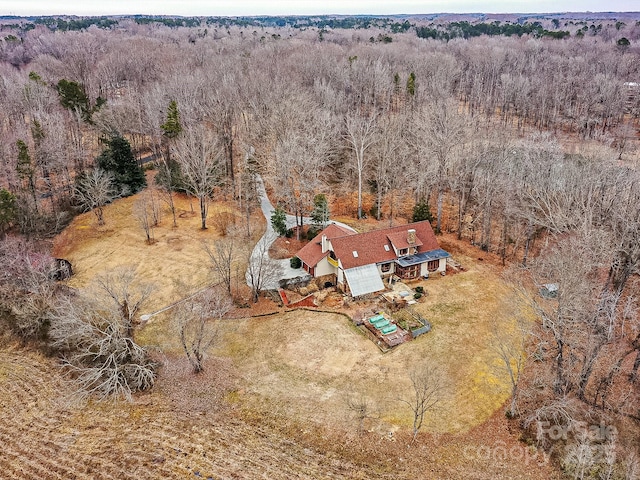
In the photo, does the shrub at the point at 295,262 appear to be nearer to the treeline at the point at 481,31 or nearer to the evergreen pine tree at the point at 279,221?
the evergreen pine tree at the point at 279,221

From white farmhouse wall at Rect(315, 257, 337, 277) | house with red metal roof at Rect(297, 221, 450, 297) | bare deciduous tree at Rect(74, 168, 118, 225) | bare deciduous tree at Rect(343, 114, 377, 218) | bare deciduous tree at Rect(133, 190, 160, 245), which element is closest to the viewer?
house with red metal roof at Rect(297, 221, 450, 297)

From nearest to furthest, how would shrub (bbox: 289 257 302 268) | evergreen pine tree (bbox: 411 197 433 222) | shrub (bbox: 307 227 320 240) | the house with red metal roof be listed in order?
the house with red metal roof → shrub (bbox: 289 257 302 268) → shrub (bbox: 307 227 320 240) → evergreen pine tree (bbox: 411 197 433 222)

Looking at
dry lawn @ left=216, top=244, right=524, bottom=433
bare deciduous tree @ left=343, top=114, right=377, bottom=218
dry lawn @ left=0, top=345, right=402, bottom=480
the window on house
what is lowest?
dry lawn @ left=0, top=345, right=402, bottom=480

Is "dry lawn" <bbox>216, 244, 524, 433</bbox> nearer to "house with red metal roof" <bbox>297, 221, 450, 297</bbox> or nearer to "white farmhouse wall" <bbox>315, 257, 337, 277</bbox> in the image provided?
"house with red metal roof" <bbox>297, 221, 450, 297</bbox>

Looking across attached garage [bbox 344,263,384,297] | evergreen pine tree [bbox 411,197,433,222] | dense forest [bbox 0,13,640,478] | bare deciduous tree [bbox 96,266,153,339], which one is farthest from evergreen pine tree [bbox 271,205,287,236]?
bare deciduous tree [bbox 96,266,153,339]

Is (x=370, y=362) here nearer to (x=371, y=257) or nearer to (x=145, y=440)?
(x=371, y=257)

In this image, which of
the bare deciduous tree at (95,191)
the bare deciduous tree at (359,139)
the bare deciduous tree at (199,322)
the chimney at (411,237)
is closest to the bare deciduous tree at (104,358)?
the bare deciduous tree at (199,322)
